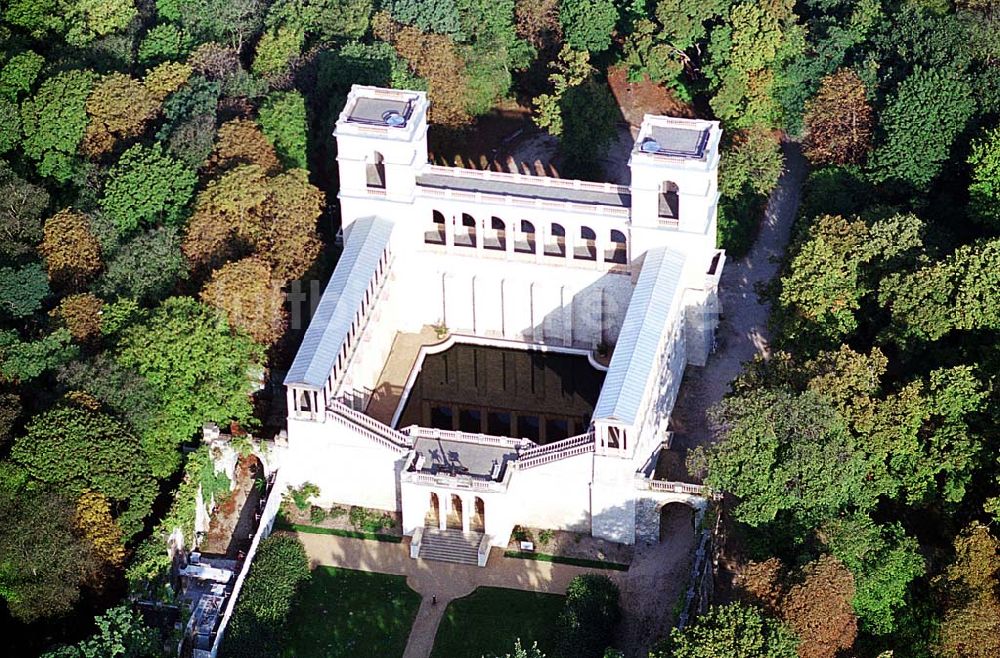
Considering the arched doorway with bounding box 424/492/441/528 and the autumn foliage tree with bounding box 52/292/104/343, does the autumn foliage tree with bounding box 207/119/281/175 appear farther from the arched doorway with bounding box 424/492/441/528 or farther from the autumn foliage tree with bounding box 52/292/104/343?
the arched doorway with bounding box 424/492/441/528

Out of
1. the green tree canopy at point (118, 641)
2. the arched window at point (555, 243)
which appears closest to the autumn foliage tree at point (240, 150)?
the arched window at point (555, 243)

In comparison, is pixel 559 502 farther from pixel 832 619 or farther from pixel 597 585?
pixel 832 619

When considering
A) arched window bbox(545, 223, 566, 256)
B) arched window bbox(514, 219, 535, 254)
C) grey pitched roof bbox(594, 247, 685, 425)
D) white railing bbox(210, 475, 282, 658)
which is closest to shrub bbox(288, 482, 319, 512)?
white railing bbox(210, 475, 282, 658)

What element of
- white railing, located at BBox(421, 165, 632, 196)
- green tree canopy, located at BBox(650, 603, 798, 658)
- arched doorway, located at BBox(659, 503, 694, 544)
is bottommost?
arched doorway, located at BBox(659, 503, 694, 544)

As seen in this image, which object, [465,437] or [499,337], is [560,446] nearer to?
[465,437]

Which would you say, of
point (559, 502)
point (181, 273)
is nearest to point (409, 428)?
point (559, 502)

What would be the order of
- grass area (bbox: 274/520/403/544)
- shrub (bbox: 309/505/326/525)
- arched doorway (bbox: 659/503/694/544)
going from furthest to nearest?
1. shrub (bbox: 309/505/326/525)
2. grass area (bbox: 274/520/403/544)
3. arched doorway (bbox: 659/503/694/544)

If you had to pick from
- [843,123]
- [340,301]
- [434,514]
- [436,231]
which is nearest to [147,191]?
[340,301]

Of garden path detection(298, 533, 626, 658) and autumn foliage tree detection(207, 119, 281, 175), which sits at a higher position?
autumn foliage tree detection(207, 119, 281, 175)

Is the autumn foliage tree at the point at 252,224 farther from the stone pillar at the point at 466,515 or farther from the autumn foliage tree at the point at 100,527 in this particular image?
the autumn foliage tree at the point at 100,527
